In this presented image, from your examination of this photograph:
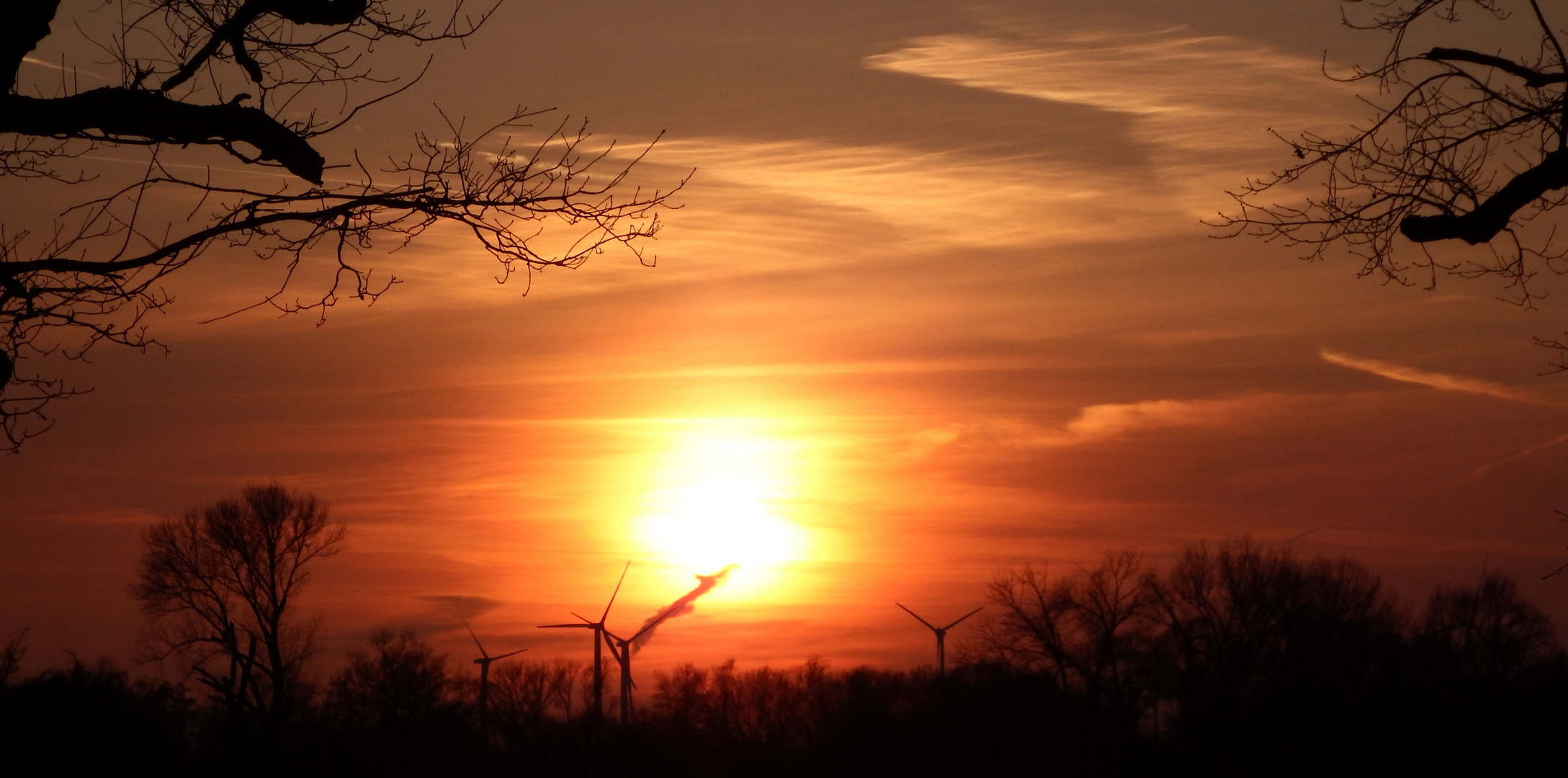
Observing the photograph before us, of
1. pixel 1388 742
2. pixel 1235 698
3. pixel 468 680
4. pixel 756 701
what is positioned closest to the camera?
pixel 1388 742

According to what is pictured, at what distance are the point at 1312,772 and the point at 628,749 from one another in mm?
35021

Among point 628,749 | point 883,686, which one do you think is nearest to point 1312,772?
point 628,749

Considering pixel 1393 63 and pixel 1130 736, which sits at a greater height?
pixel 1393 63

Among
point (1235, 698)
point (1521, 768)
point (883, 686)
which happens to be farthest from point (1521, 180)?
point (883, 686)

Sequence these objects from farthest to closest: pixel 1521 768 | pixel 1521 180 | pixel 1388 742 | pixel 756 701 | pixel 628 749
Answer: pixel 756 701 → pixel 628 749 → pixel 1388 742 → pixel 1521 768 → pixel 1521 180

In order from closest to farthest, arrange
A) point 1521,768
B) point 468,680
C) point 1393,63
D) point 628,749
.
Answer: point 1393,63
point 1521,768
point 628,749
point 468,680

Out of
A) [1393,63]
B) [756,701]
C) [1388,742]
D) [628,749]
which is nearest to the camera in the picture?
[1393,63]

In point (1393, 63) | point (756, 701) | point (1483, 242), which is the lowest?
point (756, 701)

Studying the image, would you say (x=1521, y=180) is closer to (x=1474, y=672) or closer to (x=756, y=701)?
(x=1474, y=672)

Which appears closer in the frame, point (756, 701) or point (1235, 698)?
point (1235, 698)

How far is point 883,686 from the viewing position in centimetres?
9962

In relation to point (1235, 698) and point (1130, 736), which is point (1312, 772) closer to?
point (1235, 698)

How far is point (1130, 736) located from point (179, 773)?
39245 mm

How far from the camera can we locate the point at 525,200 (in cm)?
720
